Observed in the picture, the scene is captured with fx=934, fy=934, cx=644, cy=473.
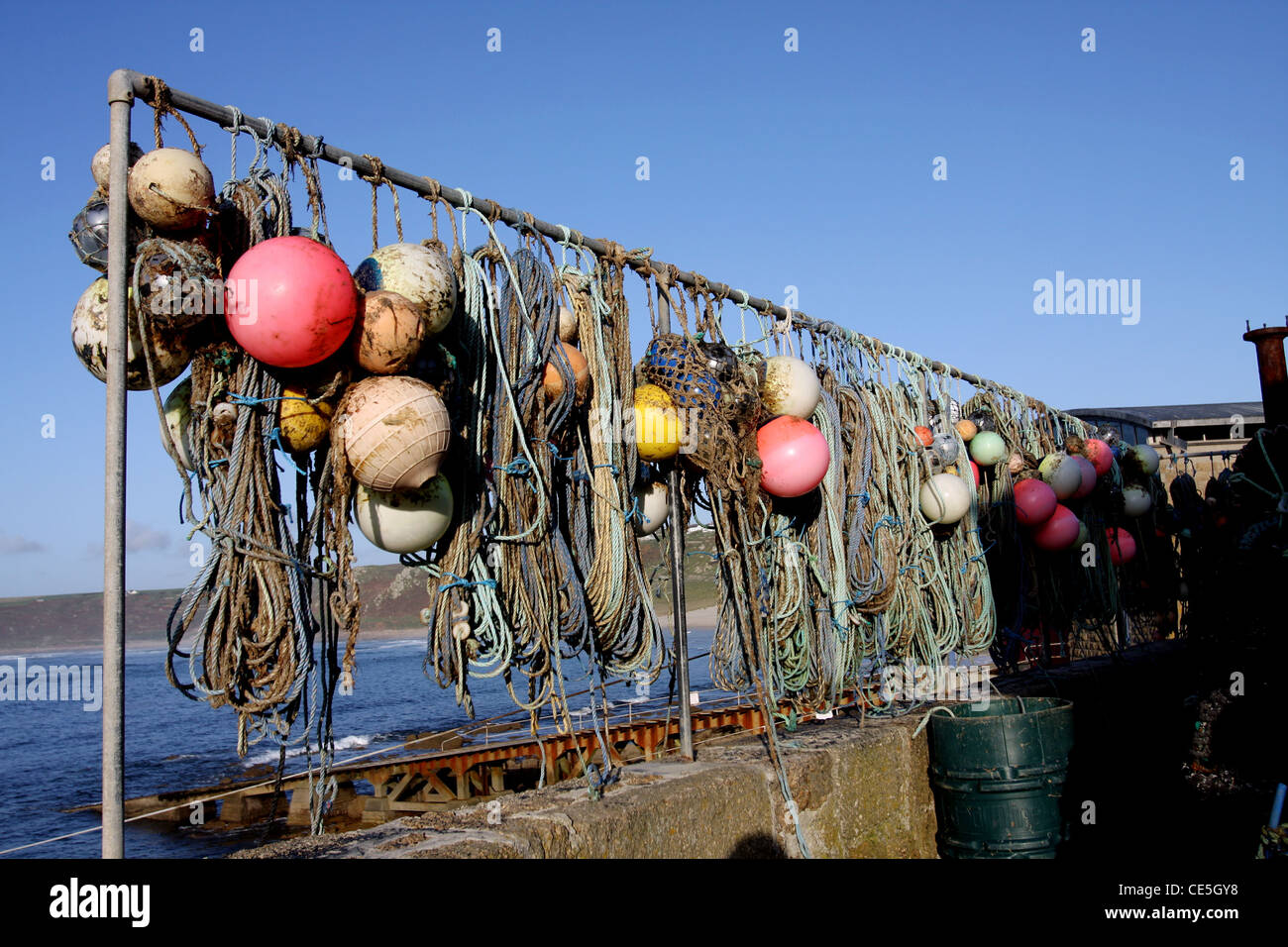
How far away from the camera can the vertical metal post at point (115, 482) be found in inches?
91.4

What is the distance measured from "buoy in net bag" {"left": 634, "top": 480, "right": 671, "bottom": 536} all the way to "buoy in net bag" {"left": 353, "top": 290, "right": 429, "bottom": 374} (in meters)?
1.73

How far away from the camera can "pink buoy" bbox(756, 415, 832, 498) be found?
483 cm

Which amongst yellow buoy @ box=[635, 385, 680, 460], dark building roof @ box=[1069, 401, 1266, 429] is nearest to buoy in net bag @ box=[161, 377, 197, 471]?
yellow buoy @ box=[635, 385, 680, 460]

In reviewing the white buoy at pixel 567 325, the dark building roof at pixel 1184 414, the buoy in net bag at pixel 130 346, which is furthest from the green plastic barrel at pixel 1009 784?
the dark building roof at pixel 1184 414

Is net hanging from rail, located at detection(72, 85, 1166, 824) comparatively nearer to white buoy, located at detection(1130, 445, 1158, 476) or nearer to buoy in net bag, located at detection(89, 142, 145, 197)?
buoy in net bag, located at detection(89, 142, 145, 197)

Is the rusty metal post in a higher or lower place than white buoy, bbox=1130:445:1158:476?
higher

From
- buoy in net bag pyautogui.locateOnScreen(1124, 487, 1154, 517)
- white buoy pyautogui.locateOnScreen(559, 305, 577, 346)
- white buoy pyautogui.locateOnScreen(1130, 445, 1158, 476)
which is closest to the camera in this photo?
white buoy pyautogui.locateOnScreen(559, 305, 577, 346)

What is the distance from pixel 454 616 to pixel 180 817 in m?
19.3

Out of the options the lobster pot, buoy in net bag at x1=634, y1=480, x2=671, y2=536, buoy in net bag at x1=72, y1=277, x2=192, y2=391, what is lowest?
buoy in net bag at x1=634, y1=480, x2=671, y2=536

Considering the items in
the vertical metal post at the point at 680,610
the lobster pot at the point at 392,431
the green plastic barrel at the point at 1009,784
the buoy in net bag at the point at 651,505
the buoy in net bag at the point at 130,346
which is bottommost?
the green plastic barrel at the point at 1009,784

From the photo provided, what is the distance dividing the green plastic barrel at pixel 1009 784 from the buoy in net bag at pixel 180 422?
3.57 meters

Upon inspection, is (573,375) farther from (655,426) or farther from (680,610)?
(680,610)

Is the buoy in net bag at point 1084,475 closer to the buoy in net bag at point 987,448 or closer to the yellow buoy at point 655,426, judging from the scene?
the buoy in net bag at point 987,448
